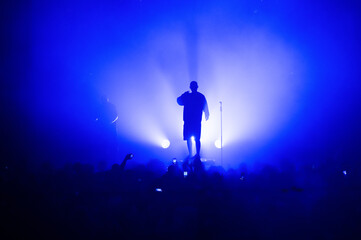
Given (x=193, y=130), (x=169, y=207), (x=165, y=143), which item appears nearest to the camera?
(x=169, y=207)

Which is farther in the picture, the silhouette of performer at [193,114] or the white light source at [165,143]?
the white light source at [165,143]

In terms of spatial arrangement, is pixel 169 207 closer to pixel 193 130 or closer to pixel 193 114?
pixel 193 130

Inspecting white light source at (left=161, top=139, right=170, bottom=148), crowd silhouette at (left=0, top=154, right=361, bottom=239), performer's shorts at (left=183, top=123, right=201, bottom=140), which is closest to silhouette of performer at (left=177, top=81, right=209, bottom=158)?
performer's shorts at (left=183, top=123, right=201, bottom=140)

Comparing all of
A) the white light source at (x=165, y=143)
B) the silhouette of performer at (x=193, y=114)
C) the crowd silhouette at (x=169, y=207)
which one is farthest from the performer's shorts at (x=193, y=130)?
the white light source at (x=165, y=143)

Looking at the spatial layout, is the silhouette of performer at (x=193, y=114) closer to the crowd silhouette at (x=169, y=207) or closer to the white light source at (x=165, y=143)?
the crowd silhouette at (x=169, y=207)

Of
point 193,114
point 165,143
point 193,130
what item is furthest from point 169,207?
point 165,143

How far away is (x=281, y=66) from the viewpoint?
13.4m

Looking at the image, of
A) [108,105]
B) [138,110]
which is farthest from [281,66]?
[108,105]

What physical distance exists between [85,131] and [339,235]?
10986 mm

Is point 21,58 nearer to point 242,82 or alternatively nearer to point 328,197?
point 242,82

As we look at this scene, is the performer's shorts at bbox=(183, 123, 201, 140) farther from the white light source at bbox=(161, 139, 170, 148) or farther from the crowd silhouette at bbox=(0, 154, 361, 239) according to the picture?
the white light source at bbox=(161, 139, 170, 148)

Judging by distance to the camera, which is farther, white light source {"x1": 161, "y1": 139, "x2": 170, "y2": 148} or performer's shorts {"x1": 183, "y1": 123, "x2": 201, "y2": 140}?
white light source {"x1": 161, "y1": 139, "x2": 170, "y2": 148}

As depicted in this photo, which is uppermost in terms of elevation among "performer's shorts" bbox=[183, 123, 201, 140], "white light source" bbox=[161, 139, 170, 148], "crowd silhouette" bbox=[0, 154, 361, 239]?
"white light source" bbox=[161, 139, 170, 148]

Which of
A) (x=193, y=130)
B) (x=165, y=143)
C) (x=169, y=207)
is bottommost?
(x=169, y=207)
